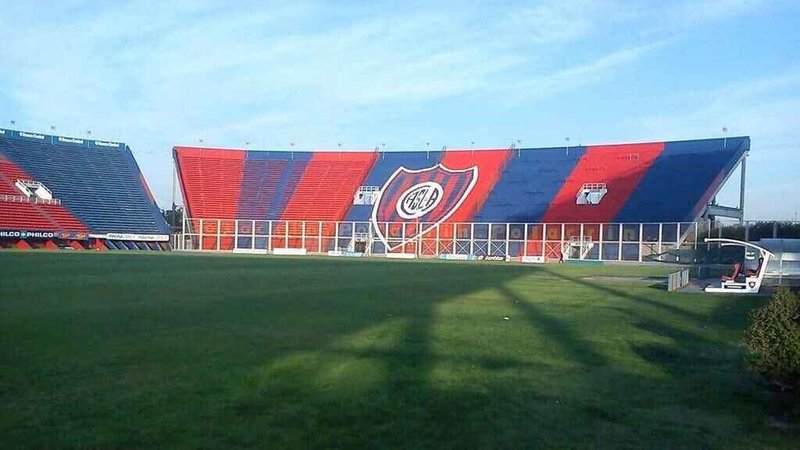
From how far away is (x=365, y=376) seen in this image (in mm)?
9312

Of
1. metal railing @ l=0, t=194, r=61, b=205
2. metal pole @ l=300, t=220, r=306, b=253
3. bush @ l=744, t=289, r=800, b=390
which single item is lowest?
metal pole @ l=300, t=220, r=306, b=253

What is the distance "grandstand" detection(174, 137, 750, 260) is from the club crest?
0.37 feet

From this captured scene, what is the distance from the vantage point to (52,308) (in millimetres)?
15586

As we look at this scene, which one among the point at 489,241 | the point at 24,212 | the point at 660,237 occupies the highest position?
the point at 24,212

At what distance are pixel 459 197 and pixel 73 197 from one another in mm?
35048

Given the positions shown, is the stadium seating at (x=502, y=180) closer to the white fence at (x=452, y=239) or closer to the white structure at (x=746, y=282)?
the white fence at (x=452, y=239)

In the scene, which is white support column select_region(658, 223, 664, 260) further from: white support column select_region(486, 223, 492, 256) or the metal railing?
the metal railing

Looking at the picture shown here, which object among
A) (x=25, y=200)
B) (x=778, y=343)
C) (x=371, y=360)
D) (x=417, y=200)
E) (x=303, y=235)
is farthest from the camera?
(x=303, y=235)

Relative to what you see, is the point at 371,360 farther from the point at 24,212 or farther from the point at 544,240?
the point at 24,212

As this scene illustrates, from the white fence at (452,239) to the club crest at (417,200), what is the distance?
157 millimetres

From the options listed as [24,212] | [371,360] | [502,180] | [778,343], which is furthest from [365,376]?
[502,180]

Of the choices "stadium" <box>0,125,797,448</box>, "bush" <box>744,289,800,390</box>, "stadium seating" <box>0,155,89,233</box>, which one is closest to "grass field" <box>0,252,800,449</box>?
"stadium" <box>0,125,797,448</box>

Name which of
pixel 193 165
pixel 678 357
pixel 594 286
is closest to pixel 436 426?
pixel 678 357

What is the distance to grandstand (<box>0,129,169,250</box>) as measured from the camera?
62844 millimetres
